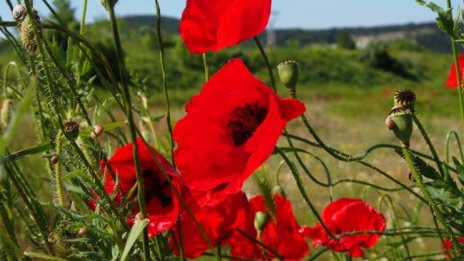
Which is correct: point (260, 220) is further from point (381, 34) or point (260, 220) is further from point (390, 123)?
point (381, 34)

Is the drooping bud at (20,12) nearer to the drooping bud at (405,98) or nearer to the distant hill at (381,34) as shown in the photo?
the drooping bud at (405,98)

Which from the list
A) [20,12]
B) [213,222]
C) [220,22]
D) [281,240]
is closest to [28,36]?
[20,12]

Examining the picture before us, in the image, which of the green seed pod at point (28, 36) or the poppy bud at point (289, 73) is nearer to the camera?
the green seed pod at point (28, 36)

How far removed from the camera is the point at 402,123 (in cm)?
46

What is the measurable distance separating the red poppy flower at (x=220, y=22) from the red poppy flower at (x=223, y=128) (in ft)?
0.09

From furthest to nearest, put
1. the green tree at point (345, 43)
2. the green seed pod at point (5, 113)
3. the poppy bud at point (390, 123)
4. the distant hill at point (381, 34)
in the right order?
the distant hill at point (381, 34)
the green tree at point (345, 43)
the green seed pod at point (5, 113)
the poppy bud at point (390, 123)

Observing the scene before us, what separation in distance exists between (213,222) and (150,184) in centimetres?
8

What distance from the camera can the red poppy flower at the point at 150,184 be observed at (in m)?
0.53

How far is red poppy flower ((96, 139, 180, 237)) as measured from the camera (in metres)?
0.53

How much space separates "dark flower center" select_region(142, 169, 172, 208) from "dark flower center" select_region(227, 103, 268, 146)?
0.32ft

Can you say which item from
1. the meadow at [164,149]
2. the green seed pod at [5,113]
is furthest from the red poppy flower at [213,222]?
the green seed pod at [5,113]

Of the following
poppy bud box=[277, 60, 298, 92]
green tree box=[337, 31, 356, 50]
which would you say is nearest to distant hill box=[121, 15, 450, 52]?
green tree box=[337, 31, 356, 50]

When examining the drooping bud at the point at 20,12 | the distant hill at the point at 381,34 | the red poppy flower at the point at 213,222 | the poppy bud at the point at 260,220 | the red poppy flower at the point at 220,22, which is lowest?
the distant hill at the point at 381,34

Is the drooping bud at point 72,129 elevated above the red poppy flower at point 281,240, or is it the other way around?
the drooping bud at point 72,129
